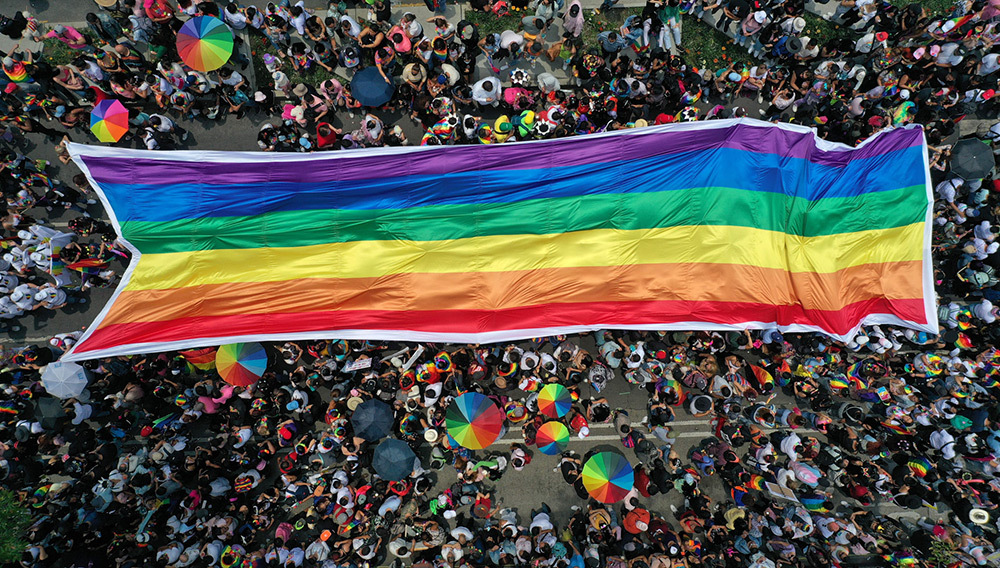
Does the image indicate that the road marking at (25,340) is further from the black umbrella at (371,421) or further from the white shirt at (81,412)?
the black umbrella at (371,421)

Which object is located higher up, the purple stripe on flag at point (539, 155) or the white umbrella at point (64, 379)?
the purple stripe on flag at point (539, 155)

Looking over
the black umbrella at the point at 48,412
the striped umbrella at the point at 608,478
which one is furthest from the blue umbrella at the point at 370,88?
the striped umbrella at the point at 608,478

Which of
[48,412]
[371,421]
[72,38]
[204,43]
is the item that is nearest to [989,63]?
[371,421]

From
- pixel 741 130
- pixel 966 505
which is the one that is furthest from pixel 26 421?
pixel 966 505

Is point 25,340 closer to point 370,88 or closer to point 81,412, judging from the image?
point 81,412

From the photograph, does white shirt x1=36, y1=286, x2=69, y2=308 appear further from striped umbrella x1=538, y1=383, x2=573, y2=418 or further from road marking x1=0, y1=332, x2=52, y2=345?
striped umbrella x1=538, y1=383, x2=573, y2=418
